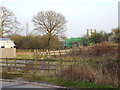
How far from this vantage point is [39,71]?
15.1m

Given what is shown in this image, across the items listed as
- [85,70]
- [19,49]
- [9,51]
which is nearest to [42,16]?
[19,49]

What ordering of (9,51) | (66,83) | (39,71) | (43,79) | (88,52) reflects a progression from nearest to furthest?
(66,83) → (43,79) → (39,71) → (88,52) → (9,51)

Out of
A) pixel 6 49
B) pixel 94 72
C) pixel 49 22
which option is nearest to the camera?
pixel 94 72

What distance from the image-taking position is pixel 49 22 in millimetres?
53969

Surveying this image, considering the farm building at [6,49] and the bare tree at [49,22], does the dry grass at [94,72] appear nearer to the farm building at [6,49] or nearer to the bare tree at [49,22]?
the farm building at [6,49]

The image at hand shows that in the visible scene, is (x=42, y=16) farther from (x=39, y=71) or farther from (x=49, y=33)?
(x=39, y=71)

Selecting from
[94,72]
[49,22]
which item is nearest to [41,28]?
[49,22]

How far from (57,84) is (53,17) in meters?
44.8

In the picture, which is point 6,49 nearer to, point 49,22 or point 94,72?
point 49,22

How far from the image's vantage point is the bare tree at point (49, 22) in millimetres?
54025

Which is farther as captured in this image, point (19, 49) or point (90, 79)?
point (19, 49)

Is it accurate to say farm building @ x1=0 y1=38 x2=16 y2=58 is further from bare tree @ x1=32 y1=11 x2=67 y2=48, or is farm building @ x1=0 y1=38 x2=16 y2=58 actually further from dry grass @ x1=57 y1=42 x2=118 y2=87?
dry grass @ x1=57 y1=42 x2=118 y2=87

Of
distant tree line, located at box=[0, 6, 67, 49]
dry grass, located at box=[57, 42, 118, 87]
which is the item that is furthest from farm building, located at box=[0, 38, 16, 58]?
dry grass, located at box=[57, 42, 118, 87]

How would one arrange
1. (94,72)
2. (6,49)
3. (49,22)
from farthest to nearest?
(49,22), (6,49), (94,72)
